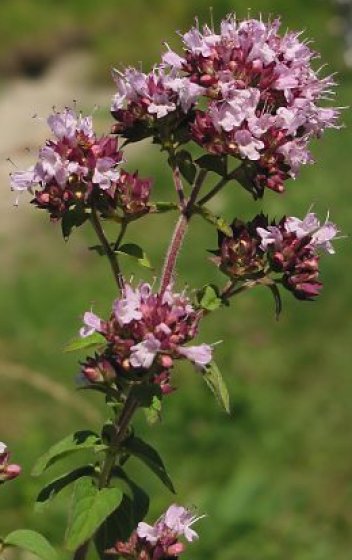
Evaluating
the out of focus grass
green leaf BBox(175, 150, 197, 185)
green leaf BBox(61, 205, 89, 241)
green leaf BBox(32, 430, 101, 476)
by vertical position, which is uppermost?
the out of focus grass

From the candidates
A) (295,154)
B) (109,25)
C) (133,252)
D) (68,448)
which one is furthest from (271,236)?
(109,25)

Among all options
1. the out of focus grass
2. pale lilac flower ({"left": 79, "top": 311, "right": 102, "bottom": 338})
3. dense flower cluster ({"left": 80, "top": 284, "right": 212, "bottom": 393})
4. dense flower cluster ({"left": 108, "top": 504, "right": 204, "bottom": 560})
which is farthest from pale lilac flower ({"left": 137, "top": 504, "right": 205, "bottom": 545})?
the out of focus grass

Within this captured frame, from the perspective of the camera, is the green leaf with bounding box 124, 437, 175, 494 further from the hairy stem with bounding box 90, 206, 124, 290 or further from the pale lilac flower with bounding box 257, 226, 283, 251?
the pale lilac flower with bounding box 257, 226, 283, 251

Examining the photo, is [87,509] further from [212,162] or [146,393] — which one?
[212,162]

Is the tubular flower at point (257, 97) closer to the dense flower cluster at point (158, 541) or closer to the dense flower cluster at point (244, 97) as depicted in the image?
the dense flower cluster at point (244, 97)

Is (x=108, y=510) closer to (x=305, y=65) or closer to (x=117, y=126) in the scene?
(x=117, y=126)

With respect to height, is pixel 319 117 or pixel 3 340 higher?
pixel 3 340

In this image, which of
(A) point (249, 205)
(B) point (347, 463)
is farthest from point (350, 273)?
(B) point (347, 463)
